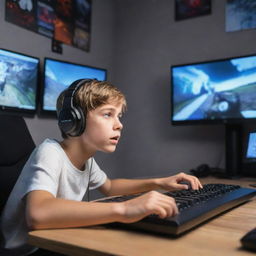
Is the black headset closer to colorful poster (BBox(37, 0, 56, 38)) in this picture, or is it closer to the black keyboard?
the black keyboard

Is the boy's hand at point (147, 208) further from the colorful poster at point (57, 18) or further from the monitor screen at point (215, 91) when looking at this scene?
the colorful poster at point (57, 18)

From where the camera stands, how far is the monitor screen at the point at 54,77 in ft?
5.02

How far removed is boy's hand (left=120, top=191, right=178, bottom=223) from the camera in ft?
1.69

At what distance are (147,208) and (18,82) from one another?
112 cm

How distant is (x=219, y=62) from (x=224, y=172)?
1.86 ft

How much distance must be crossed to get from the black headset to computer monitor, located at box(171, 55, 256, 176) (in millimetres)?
906

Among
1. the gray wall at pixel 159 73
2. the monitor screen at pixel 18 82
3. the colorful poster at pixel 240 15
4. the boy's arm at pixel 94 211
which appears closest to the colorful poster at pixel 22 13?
the monitor screen at pixel 18 82

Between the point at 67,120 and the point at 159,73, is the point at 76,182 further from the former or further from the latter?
the point at 159,73

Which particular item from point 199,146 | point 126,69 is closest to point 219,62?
point 199,146

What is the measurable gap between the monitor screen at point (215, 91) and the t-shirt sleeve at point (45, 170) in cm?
96

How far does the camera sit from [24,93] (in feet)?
4.75

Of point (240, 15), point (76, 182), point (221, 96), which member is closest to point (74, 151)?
point (76, 182)

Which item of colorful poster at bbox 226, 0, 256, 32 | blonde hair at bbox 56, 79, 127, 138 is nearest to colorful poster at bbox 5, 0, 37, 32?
blonde hair at bbox 56, 79, 127, 138

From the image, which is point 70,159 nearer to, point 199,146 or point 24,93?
point 24,93
